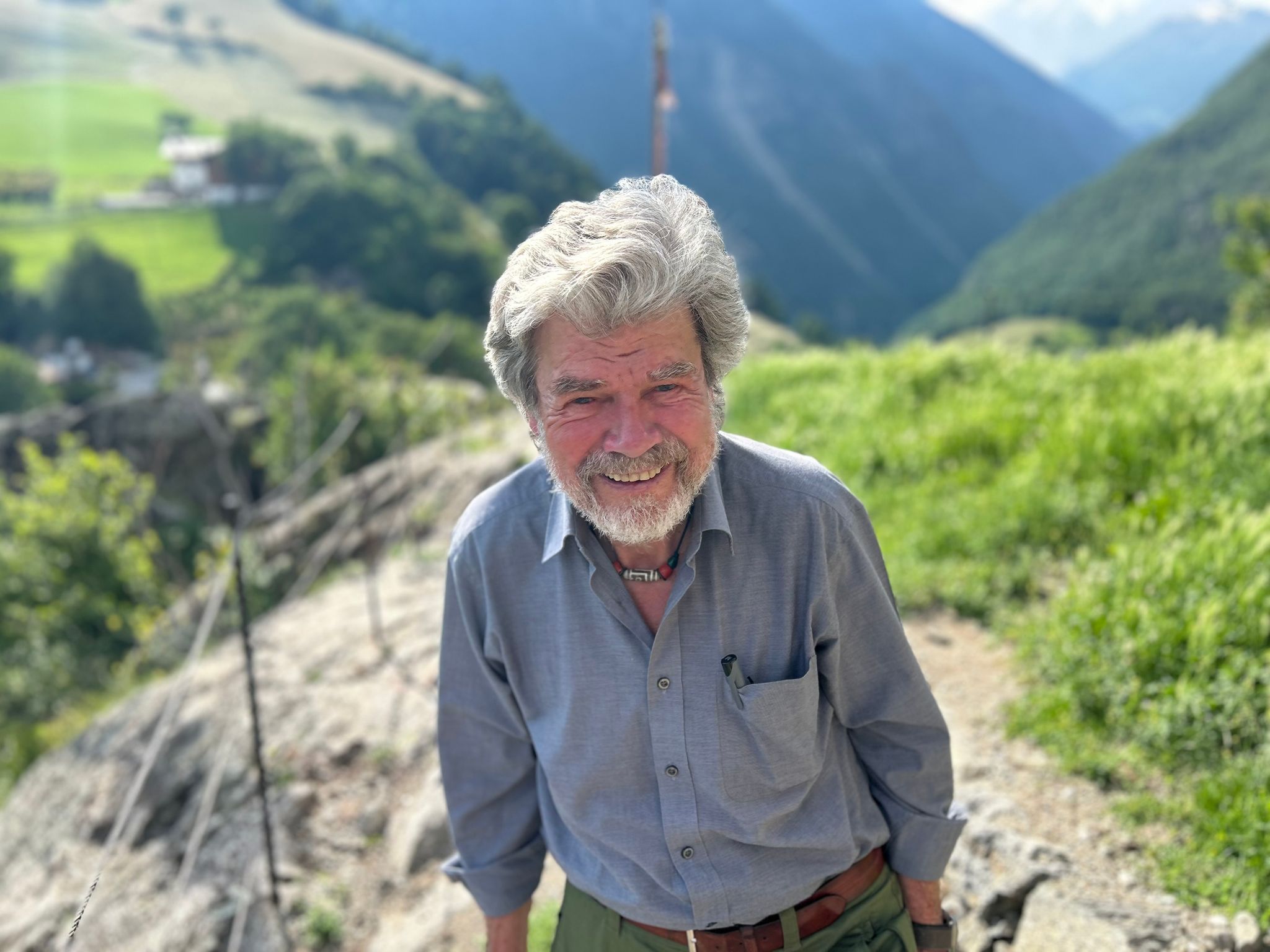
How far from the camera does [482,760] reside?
185 centimetres

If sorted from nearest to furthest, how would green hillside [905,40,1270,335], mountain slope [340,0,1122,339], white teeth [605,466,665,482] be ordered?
white teeth [605,466,665,482]
green hillside [905,40,1270,335]
mountain slope [340,0,1122,339]

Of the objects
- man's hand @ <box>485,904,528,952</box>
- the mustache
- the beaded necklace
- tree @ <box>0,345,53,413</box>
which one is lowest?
tree @ <box>0,345,53,413</box>

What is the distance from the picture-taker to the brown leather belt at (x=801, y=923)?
1653mm

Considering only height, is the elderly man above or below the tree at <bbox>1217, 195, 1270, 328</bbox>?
above

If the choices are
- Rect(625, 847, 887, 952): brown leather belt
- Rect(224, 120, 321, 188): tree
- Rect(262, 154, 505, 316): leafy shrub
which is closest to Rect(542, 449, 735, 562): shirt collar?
Rect(625, 847, 887, 952): brown leather belt

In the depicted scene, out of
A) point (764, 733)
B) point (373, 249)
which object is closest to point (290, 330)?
point (373, 249)

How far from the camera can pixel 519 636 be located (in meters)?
1.74

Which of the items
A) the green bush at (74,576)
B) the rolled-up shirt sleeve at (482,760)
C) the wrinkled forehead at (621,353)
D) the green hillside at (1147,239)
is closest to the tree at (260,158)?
the green hillside at (1147,239)

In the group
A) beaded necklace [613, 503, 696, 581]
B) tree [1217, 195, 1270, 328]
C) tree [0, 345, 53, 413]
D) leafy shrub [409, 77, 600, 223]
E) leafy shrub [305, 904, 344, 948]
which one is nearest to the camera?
beaded necklace [613, 503, 696, 581]

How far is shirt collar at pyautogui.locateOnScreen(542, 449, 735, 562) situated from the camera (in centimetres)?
160

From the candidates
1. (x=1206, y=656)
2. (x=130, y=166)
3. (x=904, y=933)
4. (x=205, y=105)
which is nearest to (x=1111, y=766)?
(x=1206, y=656)

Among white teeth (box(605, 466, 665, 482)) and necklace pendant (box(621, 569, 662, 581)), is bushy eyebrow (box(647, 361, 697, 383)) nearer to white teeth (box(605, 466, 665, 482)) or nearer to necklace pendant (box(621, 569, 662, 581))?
white teeth (box(605, 466, 665, 482))

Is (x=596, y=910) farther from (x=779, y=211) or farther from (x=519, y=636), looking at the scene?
(x=779, y=211)

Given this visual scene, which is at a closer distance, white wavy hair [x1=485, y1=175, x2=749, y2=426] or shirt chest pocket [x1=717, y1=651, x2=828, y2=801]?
white wavy hair [x1=485, y1=175, x2=749, y2=426]
